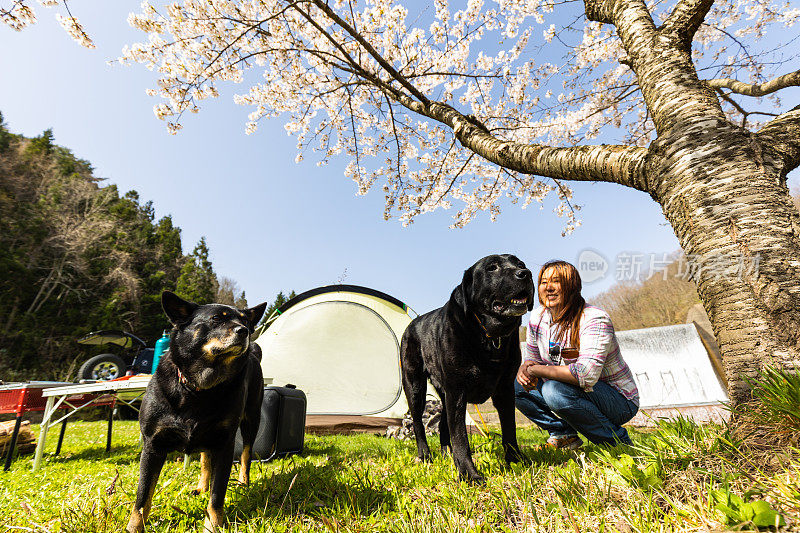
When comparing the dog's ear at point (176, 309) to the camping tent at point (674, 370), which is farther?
the camping tent at point (674, 370)

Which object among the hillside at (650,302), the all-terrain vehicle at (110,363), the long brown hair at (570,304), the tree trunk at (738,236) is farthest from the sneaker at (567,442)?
the hillside at (650,302)

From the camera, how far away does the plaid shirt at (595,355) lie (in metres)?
2.45

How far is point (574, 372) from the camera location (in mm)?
2490

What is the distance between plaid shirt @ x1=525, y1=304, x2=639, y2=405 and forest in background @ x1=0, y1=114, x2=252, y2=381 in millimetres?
19162

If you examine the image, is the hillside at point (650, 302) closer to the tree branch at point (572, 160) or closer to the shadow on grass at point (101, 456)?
the tree branch at point (572, 160)

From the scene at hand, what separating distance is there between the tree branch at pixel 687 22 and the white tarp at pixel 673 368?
314 inches

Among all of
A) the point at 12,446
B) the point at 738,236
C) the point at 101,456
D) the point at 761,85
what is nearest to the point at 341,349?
the point at 101,456

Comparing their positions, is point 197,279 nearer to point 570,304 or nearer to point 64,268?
point 64,268

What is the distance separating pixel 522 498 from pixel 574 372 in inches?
42.4

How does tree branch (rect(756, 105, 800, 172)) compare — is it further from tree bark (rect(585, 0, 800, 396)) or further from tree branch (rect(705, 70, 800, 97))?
tree branch (rect(705, 70, 800, 97))

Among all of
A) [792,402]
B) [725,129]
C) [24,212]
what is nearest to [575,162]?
[725,129]

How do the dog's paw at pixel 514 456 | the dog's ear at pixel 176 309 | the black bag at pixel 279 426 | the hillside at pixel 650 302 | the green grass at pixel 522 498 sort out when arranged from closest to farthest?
the green grass at pixel 522 498
the dog's ear at pixel 176 309
the dog's paw at pixel 514 456
the black bag at pixel 279 426
the hillside at pixel 650 302

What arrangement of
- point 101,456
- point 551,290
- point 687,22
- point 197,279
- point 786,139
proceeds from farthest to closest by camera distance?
point 197,279 → point 101,456 → point 551,290 → point 687,22 → point 786,139

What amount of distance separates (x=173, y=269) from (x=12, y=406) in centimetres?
2440
